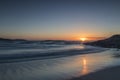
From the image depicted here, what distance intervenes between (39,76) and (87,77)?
215 centimetres

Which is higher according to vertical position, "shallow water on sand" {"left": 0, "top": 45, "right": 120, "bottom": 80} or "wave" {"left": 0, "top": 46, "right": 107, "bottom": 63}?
"wave" {"left": 0, "top": 46, "right": 107, "bottom": 63}

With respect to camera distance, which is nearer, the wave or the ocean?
the ocean

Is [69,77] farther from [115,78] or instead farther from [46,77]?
[115,78]

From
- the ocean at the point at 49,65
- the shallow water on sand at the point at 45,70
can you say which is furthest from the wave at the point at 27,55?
the shallow water on sand at the point at 45,70

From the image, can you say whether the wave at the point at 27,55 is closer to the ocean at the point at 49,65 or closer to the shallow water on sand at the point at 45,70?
the ocean at the point at 49,65

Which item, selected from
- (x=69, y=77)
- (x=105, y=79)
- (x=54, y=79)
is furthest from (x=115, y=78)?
(x=54, y=79)

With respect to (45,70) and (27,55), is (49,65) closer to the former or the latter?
(45,70)

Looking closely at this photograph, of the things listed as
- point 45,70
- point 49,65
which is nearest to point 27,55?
point 49,65

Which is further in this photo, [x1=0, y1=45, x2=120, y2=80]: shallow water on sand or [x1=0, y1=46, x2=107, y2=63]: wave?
[x1=0, y1=46, x2=107, y2=63]: wave

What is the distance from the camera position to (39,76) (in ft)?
30.3

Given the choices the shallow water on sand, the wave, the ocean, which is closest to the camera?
the shallow water on sand

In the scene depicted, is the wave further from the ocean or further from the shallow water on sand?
the shallow water on sand

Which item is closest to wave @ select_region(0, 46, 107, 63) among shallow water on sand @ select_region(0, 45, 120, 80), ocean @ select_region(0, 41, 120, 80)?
ocean @ select_region(0, 41, 120, 80)

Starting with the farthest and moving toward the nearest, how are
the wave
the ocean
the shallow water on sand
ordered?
the wave
the ocean
the shallow water on sand
